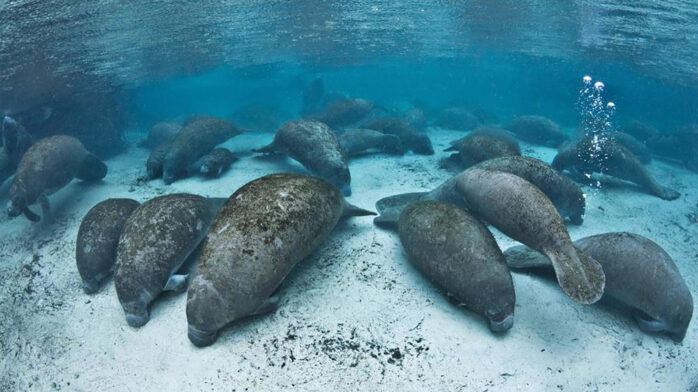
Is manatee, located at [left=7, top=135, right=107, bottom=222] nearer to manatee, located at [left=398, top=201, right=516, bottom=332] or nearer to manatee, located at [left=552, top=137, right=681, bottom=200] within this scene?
manatee, located at [left=398, top=201, right=516, bottom=332]

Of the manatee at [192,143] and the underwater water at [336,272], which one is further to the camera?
the manatee at [192,143]

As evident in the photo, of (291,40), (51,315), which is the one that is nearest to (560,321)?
(51,315)

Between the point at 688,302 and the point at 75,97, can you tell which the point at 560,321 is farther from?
the point at 75,97

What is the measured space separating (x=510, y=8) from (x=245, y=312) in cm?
2047

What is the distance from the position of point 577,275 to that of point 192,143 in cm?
917

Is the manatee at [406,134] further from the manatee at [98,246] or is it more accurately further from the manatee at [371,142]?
the manatee at [98,246]

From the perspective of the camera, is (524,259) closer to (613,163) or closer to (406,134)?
(613,163)

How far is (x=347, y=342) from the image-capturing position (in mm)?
3695

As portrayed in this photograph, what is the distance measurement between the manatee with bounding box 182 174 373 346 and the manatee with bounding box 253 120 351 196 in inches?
120

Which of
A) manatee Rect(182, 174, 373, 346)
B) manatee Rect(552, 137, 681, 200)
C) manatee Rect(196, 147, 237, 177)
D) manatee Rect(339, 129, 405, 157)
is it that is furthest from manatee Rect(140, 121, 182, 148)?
manatee Rect(552, 137, 681, 200)

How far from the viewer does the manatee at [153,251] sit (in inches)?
167

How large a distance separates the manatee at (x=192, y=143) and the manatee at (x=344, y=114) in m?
4.53

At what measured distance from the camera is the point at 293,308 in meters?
4.07

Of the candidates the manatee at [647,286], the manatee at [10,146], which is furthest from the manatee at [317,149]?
the manatee at [10,146]
